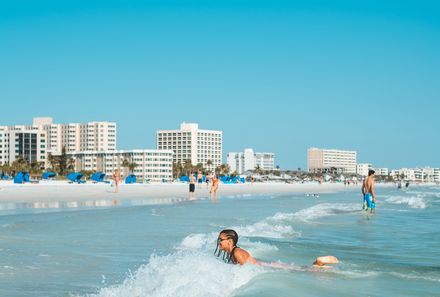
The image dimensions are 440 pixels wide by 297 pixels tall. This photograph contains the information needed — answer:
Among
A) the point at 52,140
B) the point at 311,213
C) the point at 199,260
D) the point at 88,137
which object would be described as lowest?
the point at 311,213

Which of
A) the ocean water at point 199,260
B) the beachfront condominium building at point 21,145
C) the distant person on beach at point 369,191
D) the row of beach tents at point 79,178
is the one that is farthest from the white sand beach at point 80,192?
the beachfront condominium building at point 21,145

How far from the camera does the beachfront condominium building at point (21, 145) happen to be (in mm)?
171000

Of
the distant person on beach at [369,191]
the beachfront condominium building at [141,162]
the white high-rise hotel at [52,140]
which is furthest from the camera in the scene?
the white high-rise hotel at [52,140]

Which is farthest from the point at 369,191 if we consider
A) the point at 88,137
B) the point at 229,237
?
the point at 88,137

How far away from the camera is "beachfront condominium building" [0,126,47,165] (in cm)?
17100

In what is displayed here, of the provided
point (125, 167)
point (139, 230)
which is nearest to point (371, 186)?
point (139, 230)

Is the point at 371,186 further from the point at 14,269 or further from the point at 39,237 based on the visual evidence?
the point at 14,269

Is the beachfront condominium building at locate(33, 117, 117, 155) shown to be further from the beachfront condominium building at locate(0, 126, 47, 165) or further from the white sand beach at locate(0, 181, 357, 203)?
the white sand beach at locate(0, 181, 357, 203)

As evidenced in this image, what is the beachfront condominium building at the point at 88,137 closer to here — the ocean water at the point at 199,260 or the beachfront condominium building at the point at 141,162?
the beachfront condominium building at the point at 141,162

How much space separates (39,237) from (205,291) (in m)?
6.09

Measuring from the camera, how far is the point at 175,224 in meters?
15.1

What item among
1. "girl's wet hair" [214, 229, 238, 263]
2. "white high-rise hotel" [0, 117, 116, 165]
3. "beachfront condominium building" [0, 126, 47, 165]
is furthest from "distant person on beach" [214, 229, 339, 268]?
"white high-rise hotel" [0, 117, 116, 165]

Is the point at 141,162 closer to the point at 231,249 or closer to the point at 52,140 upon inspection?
the point at 52,140

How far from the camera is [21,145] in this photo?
17150cm
